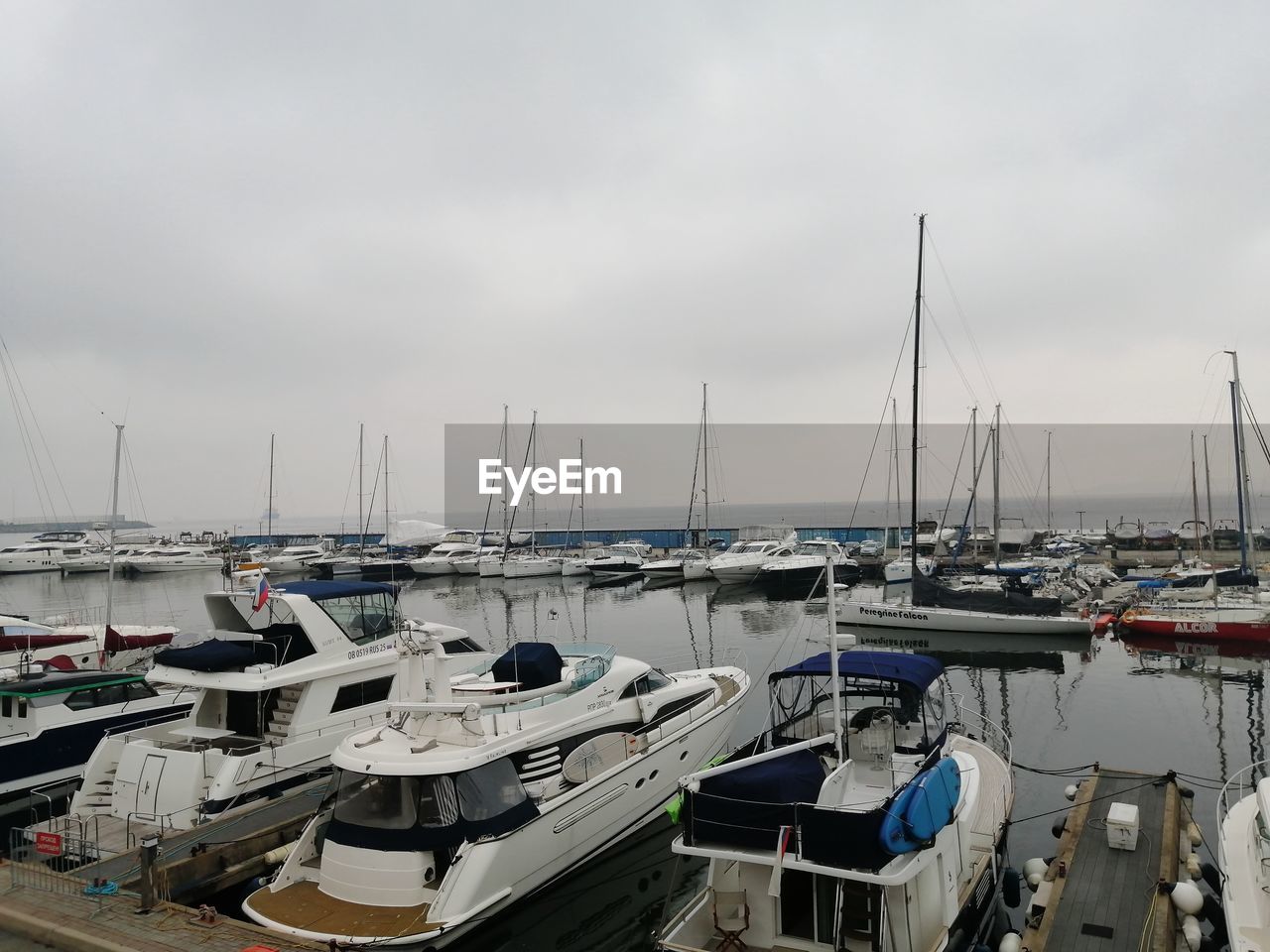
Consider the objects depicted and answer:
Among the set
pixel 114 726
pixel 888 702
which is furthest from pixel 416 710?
pixel 114 726

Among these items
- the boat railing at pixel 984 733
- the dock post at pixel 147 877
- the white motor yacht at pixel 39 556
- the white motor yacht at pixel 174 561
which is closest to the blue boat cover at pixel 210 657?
the dock post at pixel 147 877

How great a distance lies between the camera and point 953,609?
1313 inches

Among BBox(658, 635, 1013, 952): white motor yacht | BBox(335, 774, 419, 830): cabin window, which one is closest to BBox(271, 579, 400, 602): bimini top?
BBox(335, 774, 419, 830): cabin window

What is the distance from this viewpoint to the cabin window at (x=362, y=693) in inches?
565

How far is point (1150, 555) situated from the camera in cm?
6331

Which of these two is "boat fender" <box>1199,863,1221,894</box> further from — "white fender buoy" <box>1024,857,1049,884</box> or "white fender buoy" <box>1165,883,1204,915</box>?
"white fender buoy" <box>1024,857,1049,884</box>

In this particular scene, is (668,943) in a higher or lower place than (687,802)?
lower

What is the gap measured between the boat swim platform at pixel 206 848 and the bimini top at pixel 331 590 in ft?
11.7

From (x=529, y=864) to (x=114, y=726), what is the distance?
11253 mm

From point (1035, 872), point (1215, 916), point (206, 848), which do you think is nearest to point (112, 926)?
point (206, 848)

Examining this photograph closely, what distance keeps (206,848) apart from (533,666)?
4951 mm

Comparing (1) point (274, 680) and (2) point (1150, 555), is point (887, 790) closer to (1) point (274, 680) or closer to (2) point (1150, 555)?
(1) point (274, 680)

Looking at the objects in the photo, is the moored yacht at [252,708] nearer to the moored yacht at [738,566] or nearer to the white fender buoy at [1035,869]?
the white fender buoy at [1035,869]

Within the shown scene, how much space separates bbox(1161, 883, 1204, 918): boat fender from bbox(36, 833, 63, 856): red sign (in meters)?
13.0
